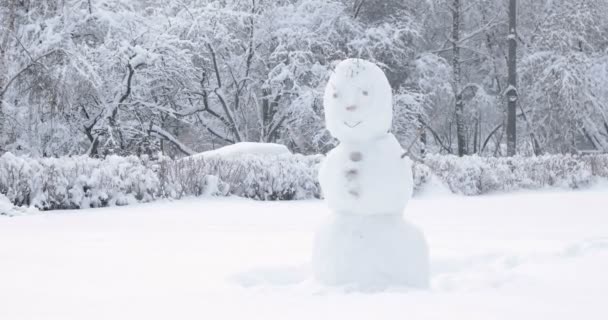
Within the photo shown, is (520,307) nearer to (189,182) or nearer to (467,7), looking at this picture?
(189,182)

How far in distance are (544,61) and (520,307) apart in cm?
1631

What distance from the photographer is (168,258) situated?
15.8 ft

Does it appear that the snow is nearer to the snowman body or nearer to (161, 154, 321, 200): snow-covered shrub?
(161, 154, 321, 200): snow-covered shrub

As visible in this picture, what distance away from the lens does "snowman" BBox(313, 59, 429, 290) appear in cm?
376

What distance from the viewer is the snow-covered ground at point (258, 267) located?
3.24 m

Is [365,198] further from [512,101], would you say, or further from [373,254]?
[512,101]

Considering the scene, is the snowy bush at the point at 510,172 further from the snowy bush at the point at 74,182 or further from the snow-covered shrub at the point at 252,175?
the snowy bush at the point at 74,182

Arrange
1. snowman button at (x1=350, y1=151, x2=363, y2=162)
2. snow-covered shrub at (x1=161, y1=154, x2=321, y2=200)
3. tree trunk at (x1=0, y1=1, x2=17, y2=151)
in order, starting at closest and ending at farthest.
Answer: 1. snowman button at (x1=350, y1=151, x2=363, y2=162)
2. snow-covered shrub at (x1=161, y1=154, x2=321, y2=200)
3. tree trunk at (x1=0, y1=1, x2=17, y2=151)

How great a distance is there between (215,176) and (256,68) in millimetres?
9034

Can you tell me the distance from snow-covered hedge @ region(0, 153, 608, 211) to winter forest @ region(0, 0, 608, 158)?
378 centimetres

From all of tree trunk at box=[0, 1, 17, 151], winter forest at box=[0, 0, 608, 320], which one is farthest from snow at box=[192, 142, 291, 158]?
tree trunk at box=[0, 1, 17, 151]

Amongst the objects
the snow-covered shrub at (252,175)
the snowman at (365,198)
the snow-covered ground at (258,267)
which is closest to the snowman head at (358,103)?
the snowman at (365,198)

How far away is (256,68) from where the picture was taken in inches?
695

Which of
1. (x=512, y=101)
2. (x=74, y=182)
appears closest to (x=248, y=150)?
(x=74, y=182)
